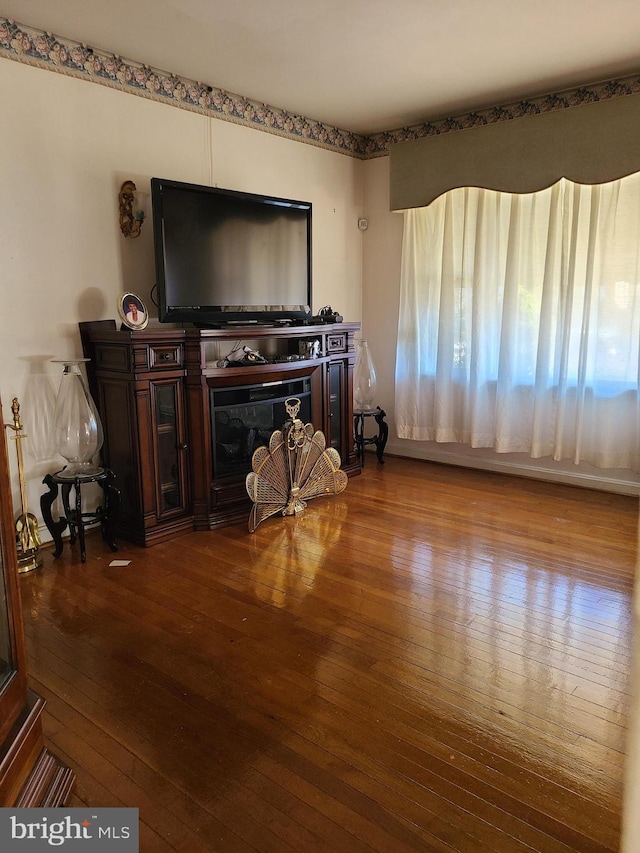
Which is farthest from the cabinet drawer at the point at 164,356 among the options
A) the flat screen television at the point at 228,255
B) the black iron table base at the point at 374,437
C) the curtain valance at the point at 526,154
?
the curtain valance at the point at 526,154

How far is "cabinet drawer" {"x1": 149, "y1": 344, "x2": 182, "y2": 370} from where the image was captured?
3.27 m

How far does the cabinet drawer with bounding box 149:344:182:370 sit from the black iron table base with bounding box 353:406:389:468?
1787 millimetres

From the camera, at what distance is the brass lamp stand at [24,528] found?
302cm

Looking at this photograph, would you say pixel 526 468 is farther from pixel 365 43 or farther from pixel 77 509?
pixel 77 509

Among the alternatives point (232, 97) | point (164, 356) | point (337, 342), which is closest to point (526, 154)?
point (337, 342)

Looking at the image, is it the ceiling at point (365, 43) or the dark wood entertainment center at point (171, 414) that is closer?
the ceiling at point (365, 43)

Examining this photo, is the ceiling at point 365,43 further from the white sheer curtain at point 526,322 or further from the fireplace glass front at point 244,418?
the fireplace glass front at point 244,418

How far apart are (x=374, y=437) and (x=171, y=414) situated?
2.18 meters

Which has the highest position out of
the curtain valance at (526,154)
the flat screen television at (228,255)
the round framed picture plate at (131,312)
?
the curtain valance at (526,154)

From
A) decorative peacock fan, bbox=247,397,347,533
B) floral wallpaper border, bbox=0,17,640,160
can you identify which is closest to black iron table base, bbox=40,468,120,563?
decorative peacock fan, bbox=247,397,347,533

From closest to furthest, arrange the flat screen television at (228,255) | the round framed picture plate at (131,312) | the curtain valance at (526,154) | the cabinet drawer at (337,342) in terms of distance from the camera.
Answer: the round framed picture plate at (131,312) < the flat screen television at (228,255) < the curtain valance at (526,154) < the cabinet drawer at (337,342)

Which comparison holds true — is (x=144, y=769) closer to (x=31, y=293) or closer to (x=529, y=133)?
(x=31, y=293)

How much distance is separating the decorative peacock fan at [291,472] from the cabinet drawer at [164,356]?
2.20 ft

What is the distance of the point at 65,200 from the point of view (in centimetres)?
329
